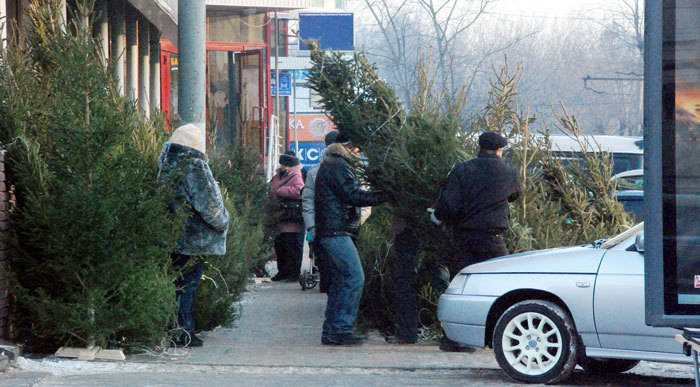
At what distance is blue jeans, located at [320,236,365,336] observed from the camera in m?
8.75

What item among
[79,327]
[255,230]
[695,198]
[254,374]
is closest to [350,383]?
[254,374]

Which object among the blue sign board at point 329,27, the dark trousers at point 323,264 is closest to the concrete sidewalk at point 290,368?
the dark trousers at point 323,264

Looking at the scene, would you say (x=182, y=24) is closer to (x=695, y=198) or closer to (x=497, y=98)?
(x=497, y=98)

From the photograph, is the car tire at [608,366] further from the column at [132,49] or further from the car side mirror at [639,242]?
the column at [132,49]

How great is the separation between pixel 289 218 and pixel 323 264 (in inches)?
117

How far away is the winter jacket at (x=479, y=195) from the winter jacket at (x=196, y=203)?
68.9 inches

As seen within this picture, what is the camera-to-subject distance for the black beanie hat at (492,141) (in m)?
8.26

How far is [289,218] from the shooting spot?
14.1 m

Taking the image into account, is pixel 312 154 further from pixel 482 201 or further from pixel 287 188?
pixel 482 201

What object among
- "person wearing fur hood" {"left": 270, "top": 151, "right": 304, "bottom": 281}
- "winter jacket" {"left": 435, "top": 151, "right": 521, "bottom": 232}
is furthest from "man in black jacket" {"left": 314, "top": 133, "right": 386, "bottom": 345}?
"person wearing fur hood" {"left": 270, "top": 151, "right": 304, "bottom": 281}

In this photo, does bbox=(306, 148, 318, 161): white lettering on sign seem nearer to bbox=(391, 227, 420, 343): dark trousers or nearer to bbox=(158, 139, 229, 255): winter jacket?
bbox=(391, 227, 420, 343): dark trousers

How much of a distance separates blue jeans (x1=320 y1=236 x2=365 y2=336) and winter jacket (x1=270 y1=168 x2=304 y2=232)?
5.28m

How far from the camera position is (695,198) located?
3996 millimetres

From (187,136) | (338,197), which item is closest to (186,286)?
(187,136)
